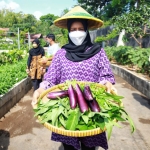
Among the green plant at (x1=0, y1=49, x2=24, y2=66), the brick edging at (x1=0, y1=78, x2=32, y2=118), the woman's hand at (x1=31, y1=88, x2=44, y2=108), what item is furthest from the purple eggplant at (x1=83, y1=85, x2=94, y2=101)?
the green plant at (x1=0, y1=49, x2=24, y2=66)

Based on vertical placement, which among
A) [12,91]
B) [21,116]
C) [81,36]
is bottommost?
[21,116]

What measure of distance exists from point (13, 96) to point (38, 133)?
5.56ft

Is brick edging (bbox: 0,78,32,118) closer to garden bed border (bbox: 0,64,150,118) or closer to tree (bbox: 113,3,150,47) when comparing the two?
garden bed border (bbox: 0,64,150,118)

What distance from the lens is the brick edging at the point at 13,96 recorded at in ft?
15.2

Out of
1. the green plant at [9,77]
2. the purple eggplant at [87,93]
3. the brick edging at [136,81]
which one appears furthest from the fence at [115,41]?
the purple eggplant at [87,93]

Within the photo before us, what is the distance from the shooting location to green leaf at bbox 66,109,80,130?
152 cm

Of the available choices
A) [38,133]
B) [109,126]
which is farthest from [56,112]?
[38,133]

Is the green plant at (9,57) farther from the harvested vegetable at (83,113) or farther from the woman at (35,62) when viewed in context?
the harvested vegetable at (83,113)

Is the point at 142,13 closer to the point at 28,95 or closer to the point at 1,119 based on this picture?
the point at 28,95

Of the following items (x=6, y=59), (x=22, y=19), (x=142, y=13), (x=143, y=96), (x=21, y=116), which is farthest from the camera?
(x=22, y=19)

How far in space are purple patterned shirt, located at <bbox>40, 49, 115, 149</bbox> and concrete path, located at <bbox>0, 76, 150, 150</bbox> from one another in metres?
1.54

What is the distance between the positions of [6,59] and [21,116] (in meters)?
4.97

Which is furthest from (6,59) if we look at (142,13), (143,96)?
(142,13)

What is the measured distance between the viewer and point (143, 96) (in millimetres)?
6492
